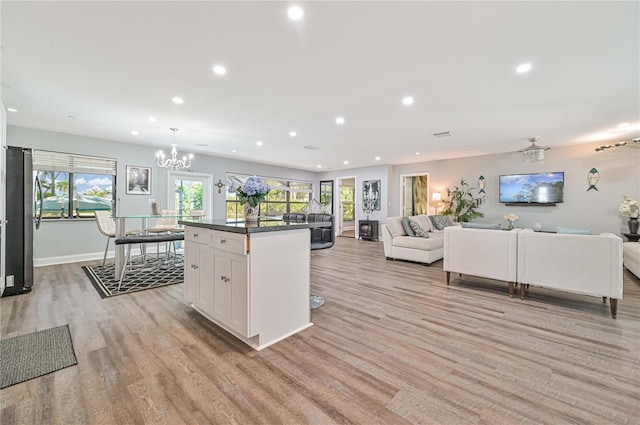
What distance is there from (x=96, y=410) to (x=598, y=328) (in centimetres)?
401

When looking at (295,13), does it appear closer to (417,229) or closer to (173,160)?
(173,160)

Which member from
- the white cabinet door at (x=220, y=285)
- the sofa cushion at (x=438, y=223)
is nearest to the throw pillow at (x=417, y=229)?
the sofa cushion at (x=438, y=223)

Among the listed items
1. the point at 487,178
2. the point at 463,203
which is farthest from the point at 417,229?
the point at 487,178

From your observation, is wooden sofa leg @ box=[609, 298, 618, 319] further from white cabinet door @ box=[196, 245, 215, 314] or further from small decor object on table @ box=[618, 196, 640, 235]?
small decor object on table @ box=[618, 196, 640, 235]

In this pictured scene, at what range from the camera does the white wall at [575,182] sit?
219 inches

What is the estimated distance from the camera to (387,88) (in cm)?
309

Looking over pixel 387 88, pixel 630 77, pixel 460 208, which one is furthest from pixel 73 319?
pixel 460 208

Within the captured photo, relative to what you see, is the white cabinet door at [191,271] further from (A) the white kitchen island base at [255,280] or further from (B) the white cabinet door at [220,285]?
(B) the white cabinet door at [220,285]

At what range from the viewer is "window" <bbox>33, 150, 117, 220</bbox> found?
16.5 feet

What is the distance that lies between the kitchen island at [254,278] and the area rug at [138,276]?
60.6 inches

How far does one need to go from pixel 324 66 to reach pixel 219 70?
109 cm

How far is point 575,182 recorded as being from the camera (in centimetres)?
608

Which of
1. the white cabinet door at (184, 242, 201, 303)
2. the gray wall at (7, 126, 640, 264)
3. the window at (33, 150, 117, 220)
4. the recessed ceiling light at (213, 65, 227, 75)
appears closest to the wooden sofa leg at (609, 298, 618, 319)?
the white cabinet door at (184, 242, 201, 303)

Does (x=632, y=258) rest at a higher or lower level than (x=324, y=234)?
lower
